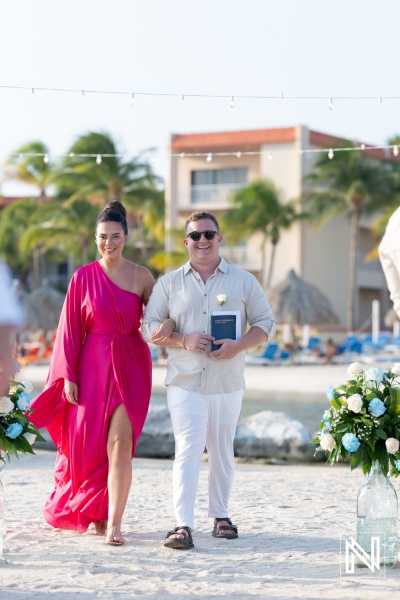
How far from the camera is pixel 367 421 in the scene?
5.18 metres

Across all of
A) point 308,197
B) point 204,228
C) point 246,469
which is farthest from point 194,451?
point 308,197

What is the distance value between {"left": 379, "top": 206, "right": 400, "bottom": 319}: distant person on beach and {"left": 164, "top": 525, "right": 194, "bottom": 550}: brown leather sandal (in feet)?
5.93

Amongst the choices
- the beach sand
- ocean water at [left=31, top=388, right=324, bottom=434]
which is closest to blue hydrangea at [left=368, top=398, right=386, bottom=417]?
the beach sand

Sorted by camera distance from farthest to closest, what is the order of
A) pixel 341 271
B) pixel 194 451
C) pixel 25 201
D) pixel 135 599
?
pixel 25 201 < pixel 341 271 < pixel 194 451 < pixel 135 599

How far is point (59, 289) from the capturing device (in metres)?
56.4

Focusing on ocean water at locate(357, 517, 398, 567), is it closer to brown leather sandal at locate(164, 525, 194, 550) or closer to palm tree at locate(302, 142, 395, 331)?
brown leather sandal at locate(164, 525, 194, 550)

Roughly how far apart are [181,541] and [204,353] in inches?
42.1

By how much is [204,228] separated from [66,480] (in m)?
1.78

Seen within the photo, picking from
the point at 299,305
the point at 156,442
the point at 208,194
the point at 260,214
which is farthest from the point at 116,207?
the point at 208,194

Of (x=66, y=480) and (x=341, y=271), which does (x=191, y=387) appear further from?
(x=341, y=271)

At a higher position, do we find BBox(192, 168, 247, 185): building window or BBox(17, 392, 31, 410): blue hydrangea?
BBox(192, 168, 247, 185): building window

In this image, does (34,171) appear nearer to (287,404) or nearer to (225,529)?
(287,404)

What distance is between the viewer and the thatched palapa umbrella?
1452 inches

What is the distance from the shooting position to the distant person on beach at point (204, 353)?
19.3 feet
